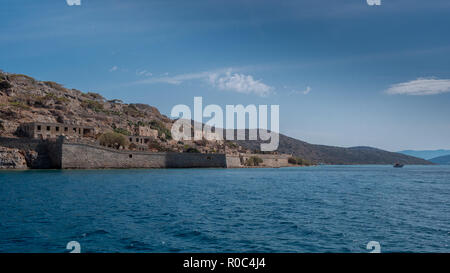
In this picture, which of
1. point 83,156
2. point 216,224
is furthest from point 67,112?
point 216,224

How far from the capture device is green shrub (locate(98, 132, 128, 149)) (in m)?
69.9

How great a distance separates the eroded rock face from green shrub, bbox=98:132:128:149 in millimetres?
17594

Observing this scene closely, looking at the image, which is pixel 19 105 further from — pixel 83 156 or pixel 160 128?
pixel 160 128

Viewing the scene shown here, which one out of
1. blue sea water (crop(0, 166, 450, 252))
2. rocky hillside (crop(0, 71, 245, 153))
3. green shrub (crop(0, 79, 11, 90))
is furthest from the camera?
green shrub (crop(0, 79, 11, 90))

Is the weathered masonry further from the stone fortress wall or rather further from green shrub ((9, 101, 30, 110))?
green shrub ((9, 101, 30, 110))

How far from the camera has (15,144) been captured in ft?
176

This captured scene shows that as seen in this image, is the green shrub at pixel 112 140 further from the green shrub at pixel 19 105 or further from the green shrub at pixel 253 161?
the green shrub at pixel 253 161

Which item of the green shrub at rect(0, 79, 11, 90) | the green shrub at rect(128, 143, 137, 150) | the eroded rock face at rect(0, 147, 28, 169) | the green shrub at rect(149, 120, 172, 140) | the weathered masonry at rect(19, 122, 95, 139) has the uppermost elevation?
the green shrub at rect(0, 79, 11, 90)

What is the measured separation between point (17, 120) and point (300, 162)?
100428 mm

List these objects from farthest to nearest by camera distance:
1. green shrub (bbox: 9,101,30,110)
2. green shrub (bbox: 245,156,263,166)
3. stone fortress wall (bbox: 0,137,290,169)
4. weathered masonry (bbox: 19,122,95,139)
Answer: green shrub (bbox: 245,156,263,166) < green shrub (bbox: 9,101,30,110) < weathered masonry (bbox: 19,122,95,139) < stone fortress wall (bbox: 0,137,290,169)

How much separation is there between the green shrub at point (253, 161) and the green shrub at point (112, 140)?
126 ft

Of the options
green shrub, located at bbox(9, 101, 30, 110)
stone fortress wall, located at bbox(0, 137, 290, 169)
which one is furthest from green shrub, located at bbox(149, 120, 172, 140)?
green shrub, located at bbox(9, 101, 30, 110)
